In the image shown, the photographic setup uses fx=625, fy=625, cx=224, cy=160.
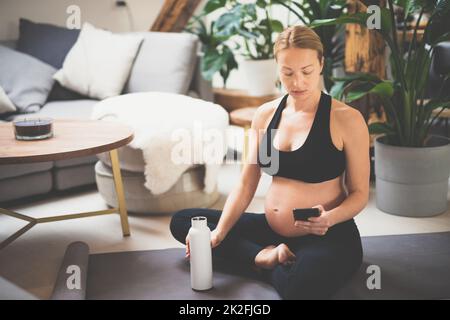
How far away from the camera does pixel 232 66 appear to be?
13.0ft

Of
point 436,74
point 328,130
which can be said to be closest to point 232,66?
point 436,74

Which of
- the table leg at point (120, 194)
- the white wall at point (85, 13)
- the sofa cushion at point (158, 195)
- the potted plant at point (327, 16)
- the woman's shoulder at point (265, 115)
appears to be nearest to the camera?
the woman's shoulder at point (265, 115)

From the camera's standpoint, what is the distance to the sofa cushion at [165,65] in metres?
3.49

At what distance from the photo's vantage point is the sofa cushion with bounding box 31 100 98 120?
3160mm

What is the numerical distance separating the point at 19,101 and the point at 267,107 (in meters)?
1.76

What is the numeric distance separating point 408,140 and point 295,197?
98cm

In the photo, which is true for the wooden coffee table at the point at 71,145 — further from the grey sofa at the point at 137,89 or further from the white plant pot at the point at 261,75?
the white plant pot at the point at 261,75

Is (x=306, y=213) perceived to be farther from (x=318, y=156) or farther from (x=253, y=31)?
(x=253, y=31)

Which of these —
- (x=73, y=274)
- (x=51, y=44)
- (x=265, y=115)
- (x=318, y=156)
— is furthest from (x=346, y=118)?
(x=51, y=44)

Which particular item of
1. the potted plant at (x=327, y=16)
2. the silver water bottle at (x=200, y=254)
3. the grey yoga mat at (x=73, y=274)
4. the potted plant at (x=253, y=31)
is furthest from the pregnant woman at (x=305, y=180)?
the potted plant at (x=253, y=31)

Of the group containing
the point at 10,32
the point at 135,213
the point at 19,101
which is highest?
the point at 10,32

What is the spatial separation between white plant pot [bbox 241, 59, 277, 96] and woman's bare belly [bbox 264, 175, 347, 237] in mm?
1995

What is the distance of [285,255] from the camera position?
6.20ft
